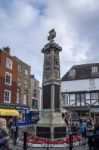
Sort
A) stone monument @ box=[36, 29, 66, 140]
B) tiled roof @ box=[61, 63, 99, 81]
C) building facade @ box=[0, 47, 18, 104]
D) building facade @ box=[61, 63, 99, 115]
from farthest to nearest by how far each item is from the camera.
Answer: tiled roof @ box=[61, 63, 99, 81] → building facade @ box=[61, 63, 99, 115] → building facade @ box=[0, 47, 18, 104] → stone monument @ box=[36, 29, 66, 140]

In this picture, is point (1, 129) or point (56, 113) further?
point (56, 113)

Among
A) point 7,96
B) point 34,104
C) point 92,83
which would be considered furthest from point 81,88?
point 34,104

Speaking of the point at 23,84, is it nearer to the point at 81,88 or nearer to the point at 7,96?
the point at 7,96

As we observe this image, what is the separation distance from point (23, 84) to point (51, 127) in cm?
3043

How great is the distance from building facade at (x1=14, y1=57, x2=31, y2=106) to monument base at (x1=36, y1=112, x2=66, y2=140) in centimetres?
2658

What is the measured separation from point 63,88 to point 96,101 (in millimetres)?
6847

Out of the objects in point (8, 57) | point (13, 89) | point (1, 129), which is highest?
point (8, 57)

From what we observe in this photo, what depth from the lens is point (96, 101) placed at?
39812 millimetres

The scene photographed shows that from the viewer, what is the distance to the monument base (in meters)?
14.6

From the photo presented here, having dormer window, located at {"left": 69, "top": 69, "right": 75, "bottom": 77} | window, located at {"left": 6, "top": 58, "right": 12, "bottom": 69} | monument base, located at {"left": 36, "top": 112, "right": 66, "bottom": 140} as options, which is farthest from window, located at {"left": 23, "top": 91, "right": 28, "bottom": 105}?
monument base, located at {"left": 36, "top": 112, "right": 66, "bottom": 140}

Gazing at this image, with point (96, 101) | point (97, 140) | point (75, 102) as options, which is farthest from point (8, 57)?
point (97, 140)

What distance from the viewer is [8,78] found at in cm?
3878

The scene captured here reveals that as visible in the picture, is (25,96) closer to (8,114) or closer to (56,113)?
(8,114)

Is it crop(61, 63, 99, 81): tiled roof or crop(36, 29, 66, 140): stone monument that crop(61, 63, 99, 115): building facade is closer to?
crop(61, 63, 99, 81): tiled roof
